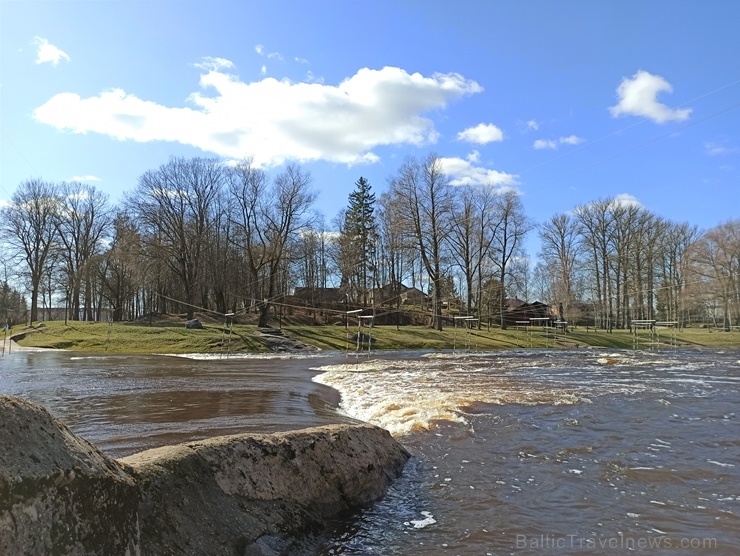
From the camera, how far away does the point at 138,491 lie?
316 cm

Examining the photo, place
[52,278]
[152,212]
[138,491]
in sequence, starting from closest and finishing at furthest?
[138,491], [152,212], [52,278]

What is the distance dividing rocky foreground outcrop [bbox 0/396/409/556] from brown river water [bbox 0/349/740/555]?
1.39ft

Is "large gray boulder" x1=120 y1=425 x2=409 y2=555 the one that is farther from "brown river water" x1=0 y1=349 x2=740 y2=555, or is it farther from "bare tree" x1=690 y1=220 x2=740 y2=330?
"bare tree" x1=690 y1=220 x2=740 y2=330

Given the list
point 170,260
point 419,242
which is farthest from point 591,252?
point 170,260

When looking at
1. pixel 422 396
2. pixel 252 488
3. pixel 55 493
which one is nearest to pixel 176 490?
pixel 252 488

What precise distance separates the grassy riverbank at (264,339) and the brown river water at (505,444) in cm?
1985

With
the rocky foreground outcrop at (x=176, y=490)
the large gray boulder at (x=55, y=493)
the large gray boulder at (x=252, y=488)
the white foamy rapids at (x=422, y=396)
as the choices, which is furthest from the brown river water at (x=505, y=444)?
the large gray boulder at (x=55, y=493)

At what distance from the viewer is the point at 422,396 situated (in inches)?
505

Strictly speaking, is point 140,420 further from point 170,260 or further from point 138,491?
point 170,260

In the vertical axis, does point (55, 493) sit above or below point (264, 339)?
above

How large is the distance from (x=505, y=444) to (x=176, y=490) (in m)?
5.68

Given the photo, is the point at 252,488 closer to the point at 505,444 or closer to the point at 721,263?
the point at 505,444

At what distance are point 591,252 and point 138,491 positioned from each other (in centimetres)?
6706

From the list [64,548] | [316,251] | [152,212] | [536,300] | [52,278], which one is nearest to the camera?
[64,548]
